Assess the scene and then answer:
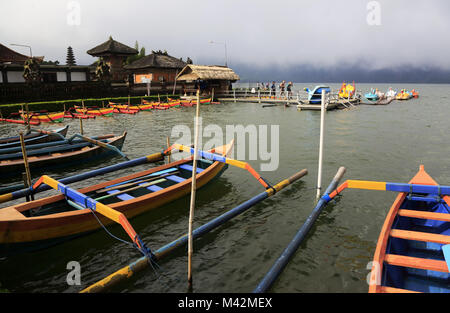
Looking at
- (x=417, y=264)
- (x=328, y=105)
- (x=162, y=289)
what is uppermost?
(x=328, y=105)

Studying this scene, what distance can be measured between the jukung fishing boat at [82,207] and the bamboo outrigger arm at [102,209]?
→ 0.04m

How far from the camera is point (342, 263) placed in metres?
5.57

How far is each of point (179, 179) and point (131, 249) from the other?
2455 millimetres

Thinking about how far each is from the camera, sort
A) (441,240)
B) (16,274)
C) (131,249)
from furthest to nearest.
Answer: (131,249) < (16,274) < (441,240)

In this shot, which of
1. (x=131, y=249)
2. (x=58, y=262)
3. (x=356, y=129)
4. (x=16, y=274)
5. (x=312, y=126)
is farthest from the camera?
(x=312, y=126)

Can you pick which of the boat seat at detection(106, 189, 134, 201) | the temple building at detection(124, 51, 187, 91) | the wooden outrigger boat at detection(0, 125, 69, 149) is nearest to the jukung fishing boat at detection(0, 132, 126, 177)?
Result: the wooden outrigger boat at detection(0, 125, 69, 149)

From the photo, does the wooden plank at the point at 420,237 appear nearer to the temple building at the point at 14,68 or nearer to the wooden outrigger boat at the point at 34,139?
the wooden outrigger boat at the point at 34,139

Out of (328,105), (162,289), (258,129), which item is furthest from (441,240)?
(328,105)

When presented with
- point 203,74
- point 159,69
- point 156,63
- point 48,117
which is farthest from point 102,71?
point 48,117

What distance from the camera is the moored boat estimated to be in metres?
3.99

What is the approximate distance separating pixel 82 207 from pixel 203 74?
34934mm

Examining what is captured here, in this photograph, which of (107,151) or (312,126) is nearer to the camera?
(107,151)

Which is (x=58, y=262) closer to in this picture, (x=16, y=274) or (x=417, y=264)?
(x=16, y=274)

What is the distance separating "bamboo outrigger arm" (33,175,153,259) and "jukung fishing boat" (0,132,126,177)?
3.94 metres
